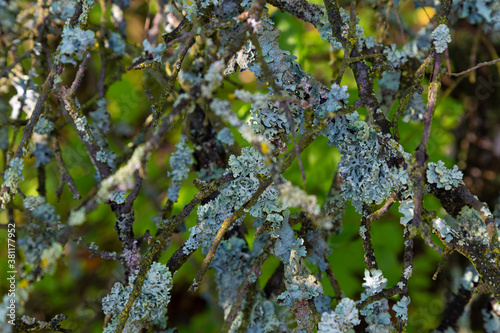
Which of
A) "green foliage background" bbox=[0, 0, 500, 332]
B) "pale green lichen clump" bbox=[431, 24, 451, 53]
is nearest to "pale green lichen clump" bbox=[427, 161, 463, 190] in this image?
"pale green lichen clump" bbox=[431, 24, 451, 53]

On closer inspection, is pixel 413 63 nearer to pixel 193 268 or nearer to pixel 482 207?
pixel 482 207

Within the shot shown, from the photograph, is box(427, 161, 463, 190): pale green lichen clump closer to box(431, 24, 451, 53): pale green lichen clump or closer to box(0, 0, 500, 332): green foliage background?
box(431, 24, 451, 53): pale green lichen clump

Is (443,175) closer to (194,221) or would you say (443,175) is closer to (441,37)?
(441,37)

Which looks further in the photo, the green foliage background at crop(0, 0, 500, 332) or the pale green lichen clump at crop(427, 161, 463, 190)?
the green foliage background at crop(0, 0, 500, 332)

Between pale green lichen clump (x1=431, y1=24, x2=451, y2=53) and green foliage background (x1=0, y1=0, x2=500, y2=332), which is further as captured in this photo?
green foliage background (x1=0, y1=0, x2=500, y2=332)

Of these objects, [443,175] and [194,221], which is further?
[194,221]

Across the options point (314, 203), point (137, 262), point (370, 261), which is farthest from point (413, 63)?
point (137, 262)

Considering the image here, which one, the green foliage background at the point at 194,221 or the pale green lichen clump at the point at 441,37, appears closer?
the pale green lichen clump at the point at 441,37

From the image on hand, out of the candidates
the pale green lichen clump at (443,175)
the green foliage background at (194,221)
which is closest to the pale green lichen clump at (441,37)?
the pale green lichen clump at (443,175)

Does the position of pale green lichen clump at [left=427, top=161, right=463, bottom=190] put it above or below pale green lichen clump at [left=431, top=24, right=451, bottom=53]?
below

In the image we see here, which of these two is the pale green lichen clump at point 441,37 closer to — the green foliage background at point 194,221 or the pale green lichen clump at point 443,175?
the pale green lichen clump at point 443,175

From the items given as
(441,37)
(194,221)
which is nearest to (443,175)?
(441,37)
